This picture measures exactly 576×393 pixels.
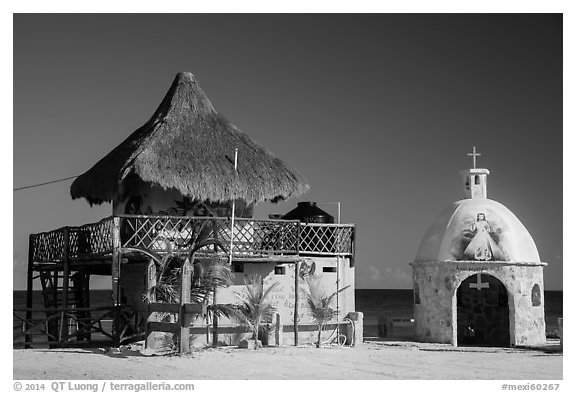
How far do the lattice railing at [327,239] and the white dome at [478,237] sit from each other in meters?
1.98

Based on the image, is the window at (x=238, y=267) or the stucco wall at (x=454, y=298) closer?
the window at (x=238, y=267)

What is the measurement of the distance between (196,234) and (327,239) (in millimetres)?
3663

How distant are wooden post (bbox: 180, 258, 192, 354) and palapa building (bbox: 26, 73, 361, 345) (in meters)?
1.60

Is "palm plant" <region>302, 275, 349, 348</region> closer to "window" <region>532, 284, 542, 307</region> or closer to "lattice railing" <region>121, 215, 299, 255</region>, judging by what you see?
"lattice railing" <region>121, 215, 299, 255</region>

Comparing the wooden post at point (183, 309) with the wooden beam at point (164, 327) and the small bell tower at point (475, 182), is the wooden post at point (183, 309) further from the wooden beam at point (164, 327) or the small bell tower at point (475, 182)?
the small bell tower at point (475, 182)

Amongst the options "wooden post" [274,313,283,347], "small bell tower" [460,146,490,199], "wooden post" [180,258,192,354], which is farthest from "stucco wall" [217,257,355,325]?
"small bell tower" [460,146,490,199]

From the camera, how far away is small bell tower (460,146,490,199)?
81.6 ft

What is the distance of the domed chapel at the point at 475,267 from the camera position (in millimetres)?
22703

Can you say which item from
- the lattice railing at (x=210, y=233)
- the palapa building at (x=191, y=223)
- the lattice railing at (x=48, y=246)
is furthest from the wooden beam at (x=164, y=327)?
the lattice railing at (x=48, y=246)

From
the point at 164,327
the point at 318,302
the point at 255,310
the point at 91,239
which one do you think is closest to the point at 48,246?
the point at 91,239

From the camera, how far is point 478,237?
910 inches
